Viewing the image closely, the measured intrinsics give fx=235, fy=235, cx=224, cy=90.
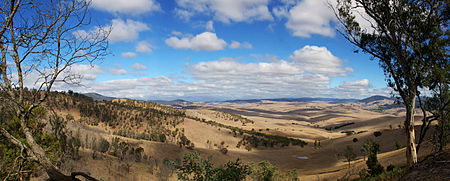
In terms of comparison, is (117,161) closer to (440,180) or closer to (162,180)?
(162,180)

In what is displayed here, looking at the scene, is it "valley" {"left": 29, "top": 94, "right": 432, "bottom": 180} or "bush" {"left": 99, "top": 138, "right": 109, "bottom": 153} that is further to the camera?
"bush" {"left": 99, "top": 138, "right": 109, "bottom": 153}

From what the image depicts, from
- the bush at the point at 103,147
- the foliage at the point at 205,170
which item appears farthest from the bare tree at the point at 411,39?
the bush at the point at 103,147

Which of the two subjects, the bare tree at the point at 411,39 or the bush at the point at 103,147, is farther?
the bush at the point at 103,147

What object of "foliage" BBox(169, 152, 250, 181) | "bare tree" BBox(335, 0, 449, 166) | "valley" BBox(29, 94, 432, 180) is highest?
"bare tree" BBox(335, 0, 449, 166)

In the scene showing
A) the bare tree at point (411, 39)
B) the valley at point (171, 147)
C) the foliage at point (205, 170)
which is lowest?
the valley at point (171, 147)

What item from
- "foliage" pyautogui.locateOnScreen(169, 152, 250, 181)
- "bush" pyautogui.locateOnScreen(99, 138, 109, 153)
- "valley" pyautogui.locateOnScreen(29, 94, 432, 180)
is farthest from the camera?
"bush" pyautogui.locateOnScreen(99, 138, 109, 153)

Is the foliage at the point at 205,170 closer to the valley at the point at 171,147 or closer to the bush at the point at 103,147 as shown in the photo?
the valley at the point at 171,147

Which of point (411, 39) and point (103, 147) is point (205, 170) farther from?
point (103, 147)

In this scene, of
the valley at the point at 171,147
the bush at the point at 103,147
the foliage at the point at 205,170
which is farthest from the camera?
the bush at the point at 103,147

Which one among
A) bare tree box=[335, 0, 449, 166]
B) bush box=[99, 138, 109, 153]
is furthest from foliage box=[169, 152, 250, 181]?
bush box=[99, 138, 109, 153]

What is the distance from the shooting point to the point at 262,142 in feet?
134

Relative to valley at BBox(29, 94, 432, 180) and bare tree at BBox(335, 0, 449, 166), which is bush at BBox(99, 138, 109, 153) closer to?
valley at BBox(29, 94, 432, 180)

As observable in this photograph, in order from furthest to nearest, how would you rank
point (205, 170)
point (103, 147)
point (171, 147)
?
point (171, 147), point (103, 147), point (205, 170)

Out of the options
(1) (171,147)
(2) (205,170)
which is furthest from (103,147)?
(2) (205,170)
